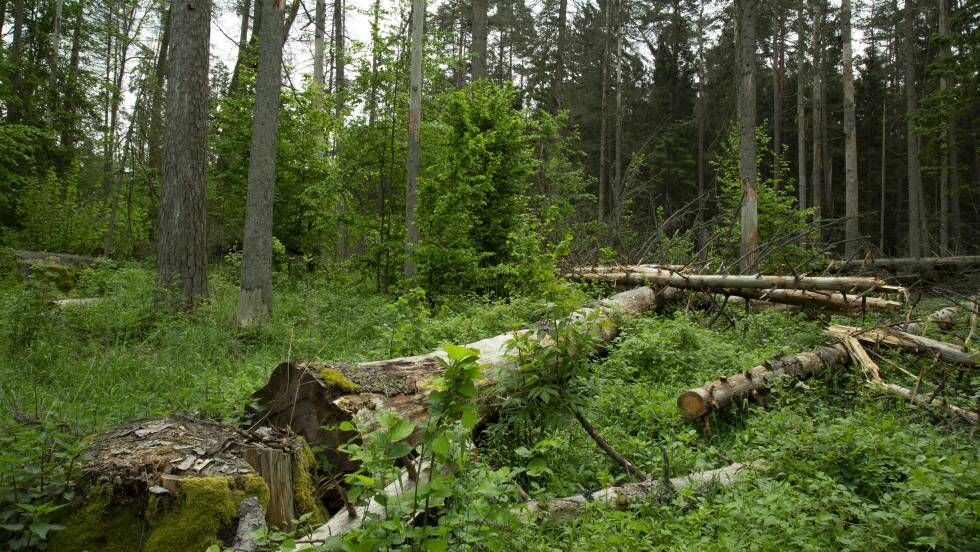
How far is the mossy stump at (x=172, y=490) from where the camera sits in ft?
8.74

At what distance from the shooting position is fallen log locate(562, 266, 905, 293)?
785 centimetres

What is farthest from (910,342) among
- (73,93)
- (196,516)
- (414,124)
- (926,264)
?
(73,93)

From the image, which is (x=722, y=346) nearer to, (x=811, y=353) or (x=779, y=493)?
(x=811, y=353)

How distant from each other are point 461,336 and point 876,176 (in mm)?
38840

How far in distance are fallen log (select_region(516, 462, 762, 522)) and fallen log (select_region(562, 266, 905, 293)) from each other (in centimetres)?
503

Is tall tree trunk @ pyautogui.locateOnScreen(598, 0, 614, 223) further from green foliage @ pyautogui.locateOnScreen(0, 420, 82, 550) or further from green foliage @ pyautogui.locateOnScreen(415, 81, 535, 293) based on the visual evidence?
green foliage @ pyautogui.locateOnScreen(0, 420, 82, 550)

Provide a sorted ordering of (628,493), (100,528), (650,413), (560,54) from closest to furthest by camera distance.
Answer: (100,528)
(628,493)
(650,413)
(560,54)

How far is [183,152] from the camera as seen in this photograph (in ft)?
27.5

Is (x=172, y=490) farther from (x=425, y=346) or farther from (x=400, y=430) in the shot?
(x=425, y=346)

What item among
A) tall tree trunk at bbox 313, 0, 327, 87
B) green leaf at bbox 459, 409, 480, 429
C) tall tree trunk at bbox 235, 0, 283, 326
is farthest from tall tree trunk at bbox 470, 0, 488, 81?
green leaf at bbox 459, 409, 480, 429

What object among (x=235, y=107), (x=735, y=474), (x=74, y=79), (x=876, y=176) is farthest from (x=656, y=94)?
(x=735, y=474)

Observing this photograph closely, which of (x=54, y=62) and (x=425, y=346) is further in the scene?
(x=54, y=62)

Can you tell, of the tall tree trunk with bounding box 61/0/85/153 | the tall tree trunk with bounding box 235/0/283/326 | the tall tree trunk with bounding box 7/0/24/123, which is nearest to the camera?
the tall tree trunk with bounding box 235/0/283/326

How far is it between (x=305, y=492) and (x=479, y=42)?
14.0m
